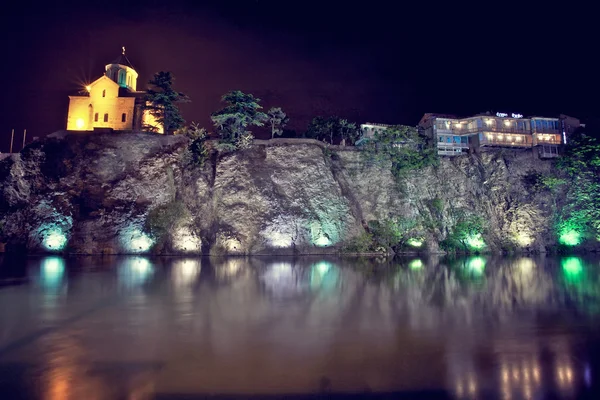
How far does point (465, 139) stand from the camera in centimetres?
4881

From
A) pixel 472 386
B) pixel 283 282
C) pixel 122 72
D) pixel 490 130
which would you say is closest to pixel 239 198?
pixel 283 282

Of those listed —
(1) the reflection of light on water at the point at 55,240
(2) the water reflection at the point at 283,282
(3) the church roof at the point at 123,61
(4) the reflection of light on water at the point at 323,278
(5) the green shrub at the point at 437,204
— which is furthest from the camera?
(3) the church roof at the point at 123,61

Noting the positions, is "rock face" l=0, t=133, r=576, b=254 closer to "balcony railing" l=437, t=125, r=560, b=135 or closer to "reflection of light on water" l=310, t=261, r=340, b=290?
"balcony railing" l=437, t=125, r=560, b=135

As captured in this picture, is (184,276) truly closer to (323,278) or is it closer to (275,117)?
(323,278)

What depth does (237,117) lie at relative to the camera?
40250 millimetres

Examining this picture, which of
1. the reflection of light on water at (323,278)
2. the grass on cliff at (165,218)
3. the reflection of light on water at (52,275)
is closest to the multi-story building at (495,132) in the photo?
the reflection of light on water at (323,278)

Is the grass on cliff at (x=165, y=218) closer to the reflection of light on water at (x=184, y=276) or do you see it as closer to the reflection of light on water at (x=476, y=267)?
the reflection of light on water at (x=184, y=276)

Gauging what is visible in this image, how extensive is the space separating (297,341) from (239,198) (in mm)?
30070

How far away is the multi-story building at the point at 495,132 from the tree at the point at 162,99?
3511cm

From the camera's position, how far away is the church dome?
47.7m

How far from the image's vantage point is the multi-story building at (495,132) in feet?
157

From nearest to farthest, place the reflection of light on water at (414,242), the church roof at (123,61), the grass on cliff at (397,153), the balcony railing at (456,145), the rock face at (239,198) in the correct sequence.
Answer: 1. the rock face at (239,198)
2. the reflection of light on water at (414,242)
3. the grass on cliff at (397,153)
4. the church roof at (123,61)
5. the balcony railing at (456,145)

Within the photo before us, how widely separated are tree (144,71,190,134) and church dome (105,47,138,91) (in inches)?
308

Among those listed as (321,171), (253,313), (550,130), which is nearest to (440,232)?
(321,171)
